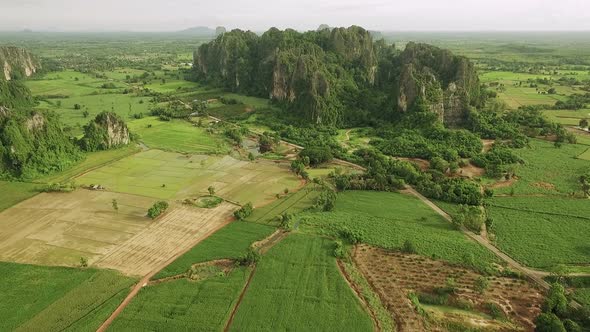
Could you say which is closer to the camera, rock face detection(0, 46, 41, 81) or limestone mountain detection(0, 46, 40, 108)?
limestone mountain detection(0, 46, 40, 108)

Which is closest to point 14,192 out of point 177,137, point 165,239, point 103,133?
point 103,133

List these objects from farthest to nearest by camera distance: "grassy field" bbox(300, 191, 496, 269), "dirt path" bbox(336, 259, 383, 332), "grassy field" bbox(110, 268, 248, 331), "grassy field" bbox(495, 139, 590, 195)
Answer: "grassy field" bbox(495, 139, 590, 195), "grassy field" bbox(300, 191, 496, 269), "dirt path" bbox(336, 259, 383, 332), "grassy field" bbox(110, 268, 248, 331)

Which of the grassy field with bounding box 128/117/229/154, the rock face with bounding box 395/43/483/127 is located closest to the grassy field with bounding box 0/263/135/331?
the grassy field with bounding box 128/117/229/154

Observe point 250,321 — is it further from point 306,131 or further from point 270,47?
point 270,47

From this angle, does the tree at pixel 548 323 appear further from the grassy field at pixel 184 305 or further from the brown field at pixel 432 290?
the grassy field at pixel 184 305

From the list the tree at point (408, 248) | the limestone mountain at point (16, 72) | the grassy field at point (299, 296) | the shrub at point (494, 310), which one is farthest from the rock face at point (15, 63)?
the shrub at point (494, 310)

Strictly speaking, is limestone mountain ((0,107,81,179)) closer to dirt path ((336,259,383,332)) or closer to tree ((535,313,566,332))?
dirt path ((336,259,383,332))
